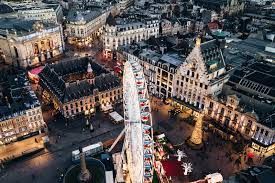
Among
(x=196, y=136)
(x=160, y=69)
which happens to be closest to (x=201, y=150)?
(x=196, y=136)

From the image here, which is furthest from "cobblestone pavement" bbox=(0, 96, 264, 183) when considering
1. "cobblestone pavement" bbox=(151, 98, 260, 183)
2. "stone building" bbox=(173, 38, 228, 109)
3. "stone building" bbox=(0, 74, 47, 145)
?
"stone building" bbox=(173, 38, 228, 109)

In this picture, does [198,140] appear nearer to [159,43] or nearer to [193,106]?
[193,106]

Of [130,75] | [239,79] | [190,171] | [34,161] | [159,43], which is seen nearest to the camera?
[130,75]

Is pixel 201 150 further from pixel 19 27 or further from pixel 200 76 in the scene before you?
pixel 19 27

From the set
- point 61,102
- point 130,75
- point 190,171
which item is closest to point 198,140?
point 190,171

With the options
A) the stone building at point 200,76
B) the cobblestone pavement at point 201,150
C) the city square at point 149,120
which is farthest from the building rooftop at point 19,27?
the stone building at point 200,76

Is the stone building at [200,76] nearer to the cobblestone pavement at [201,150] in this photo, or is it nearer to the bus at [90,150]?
the cobblestone pavement at [201,150]

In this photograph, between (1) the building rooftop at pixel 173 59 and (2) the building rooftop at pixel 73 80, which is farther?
(1) the building rooftop at pixel 173 59
